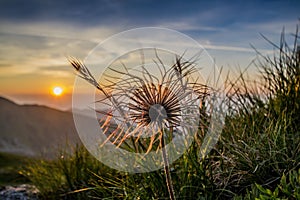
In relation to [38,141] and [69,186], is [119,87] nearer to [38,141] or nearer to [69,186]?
[69,186]

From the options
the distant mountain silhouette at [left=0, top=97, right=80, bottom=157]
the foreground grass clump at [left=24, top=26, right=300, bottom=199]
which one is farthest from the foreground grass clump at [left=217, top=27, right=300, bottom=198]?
the distant mountain silhouette at [left=0, top=97, right=80, bottom=157]

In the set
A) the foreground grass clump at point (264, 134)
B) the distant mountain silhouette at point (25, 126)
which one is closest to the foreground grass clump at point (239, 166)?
the foreground grass clump at point (264, 134)

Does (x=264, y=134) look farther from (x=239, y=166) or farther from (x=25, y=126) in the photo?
(x=25, y=126)

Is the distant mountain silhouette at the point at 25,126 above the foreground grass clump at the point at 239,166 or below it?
above

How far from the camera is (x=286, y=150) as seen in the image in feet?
12.0

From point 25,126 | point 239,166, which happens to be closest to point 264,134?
point 239,166

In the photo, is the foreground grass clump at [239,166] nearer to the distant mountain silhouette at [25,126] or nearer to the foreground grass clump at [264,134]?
the foreground grass clump at [264,134]

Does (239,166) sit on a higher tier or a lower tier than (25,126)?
lower

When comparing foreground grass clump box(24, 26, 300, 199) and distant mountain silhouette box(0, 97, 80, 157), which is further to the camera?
distant mountain silhouette box(0, 97, 80, 157)

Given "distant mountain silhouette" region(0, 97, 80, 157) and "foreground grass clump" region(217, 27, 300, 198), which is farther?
"distant mountain silhouette" region(0, 97, 80, 157)

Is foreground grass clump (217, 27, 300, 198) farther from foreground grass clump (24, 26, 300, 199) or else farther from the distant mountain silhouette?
the distant mountain silhouette

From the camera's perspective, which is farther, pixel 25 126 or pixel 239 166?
pixel 25 126

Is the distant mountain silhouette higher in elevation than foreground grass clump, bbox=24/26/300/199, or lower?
higher

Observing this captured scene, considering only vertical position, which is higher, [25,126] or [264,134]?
[25,126]
